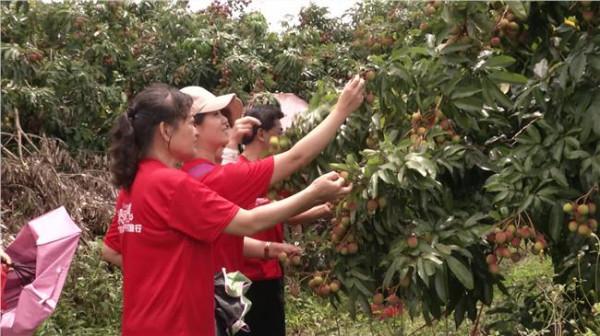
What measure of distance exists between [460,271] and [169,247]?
0.86 m

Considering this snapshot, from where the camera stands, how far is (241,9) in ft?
30.6

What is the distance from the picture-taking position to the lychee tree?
2.84 m

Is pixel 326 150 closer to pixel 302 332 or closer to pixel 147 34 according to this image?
pixel 302 332

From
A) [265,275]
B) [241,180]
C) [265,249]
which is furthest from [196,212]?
[265,275]

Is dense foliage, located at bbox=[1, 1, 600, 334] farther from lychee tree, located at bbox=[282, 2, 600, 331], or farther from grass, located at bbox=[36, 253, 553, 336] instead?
grass, located at bbox=[36, 253, 553, 336]

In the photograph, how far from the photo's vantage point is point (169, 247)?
8.87 ft

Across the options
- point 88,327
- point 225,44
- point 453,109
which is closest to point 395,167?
point 453,109

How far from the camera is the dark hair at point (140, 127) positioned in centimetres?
279

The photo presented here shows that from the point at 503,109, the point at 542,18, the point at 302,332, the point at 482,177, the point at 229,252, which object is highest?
the point at 542,18

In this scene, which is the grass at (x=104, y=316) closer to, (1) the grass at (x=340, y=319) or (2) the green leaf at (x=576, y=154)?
(1) the grass at (x=340, y=319)

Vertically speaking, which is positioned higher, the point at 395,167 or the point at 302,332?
the point at 395,167

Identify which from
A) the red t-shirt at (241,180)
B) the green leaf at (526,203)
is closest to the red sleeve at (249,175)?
the red t-shirt at (241,180)

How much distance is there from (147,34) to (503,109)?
550 cm

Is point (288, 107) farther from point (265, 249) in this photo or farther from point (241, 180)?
point (241, 180)
